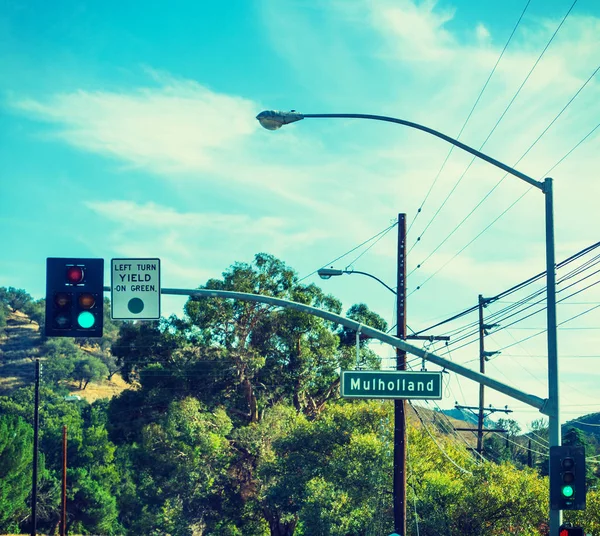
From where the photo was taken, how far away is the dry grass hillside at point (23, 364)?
524 ft

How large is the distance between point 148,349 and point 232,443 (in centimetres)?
888

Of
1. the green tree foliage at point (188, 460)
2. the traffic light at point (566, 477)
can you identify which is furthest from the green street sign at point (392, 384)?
the green tree foliage at point (188, 460)

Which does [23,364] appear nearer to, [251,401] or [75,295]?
[251,401]

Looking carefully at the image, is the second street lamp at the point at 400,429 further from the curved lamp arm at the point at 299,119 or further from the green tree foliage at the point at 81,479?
the green tree foliage at the point at 81,479

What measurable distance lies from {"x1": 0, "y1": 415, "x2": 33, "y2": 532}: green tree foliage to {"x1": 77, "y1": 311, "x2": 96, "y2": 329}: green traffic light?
49624mm

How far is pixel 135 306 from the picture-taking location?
1631 centimetres

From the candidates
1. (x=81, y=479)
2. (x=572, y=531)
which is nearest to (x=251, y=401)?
(x=81, y=479)

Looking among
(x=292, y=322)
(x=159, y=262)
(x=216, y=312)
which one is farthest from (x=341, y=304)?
(x=159, y=262)

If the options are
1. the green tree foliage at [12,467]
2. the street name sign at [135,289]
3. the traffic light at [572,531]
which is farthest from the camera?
the green tree foliage at [12,467]

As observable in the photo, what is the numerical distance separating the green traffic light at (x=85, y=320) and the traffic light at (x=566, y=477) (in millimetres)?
8571

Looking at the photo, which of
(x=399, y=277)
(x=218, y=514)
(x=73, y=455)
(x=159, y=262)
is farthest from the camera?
(x=73, y=455)

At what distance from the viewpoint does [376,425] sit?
43.1 meters

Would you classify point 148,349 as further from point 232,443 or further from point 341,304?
point 341,304

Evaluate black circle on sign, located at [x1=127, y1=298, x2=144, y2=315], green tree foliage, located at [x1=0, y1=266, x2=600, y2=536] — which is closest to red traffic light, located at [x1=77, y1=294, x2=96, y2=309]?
black circle on sign, located at [x1=127, y1=298, x2=144, y2=315]
